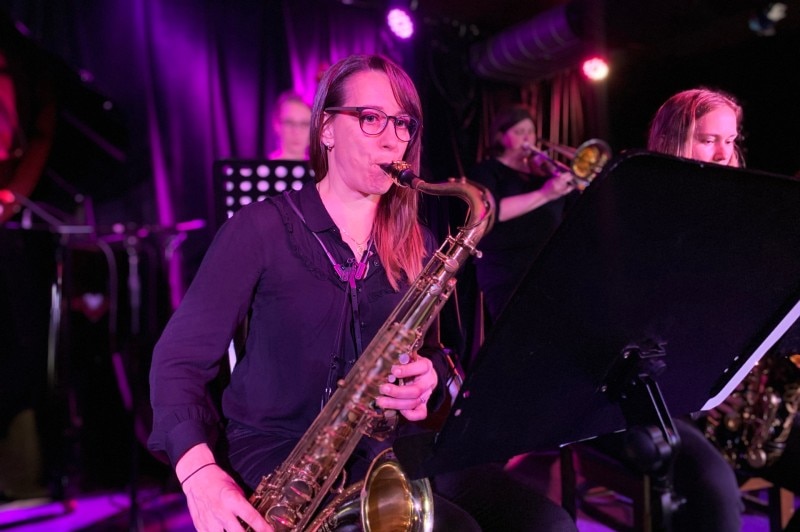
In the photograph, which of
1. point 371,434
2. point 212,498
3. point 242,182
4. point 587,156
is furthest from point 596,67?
point 212,498

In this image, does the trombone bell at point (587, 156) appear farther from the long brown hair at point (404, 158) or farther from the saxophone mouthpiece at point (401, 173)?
the saxophone mouthpiece at point (401, 173)

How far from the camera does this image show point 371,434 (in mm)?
1791

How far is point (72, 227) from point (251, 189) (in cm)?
203

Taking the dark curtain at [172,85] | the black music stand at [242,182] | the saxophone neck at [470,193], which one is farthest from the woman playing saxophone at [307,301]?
the dark curtain at [172,85]

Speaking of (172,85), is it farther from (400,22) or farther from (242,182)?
(242,182)

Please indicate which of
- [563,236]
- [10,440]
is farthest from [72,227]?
[563,236]

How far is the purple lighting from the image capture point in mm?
5496

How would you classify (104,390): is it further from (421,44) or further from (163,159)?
(421,44)

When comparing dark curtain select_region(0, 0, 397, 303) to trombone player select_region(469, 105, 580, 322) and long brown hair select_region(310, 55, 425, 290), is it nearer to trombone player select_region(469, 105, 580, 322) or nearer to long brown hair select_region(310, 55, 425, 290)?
Result: trombone player select_region(469, 105, 580, 322)

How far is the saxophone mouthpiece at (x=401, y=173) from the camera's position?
5.78 feet

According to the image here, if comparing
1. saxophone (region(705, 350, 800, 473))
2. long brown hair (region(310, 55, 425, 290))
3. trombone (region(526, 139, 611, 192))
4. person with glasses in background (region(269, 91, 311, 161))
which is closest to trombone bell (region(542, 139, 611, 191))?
trombone (region(526, 139, 611, 192))

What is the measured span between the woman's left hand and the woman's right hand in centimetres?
41

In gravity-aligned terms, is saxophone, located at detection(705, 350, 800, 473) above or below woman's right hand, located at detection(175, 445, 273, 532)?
below

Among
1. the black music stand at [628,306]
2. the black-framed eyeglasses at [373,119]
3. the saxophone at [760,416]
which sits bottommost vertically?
the saxophone at [760,416]
